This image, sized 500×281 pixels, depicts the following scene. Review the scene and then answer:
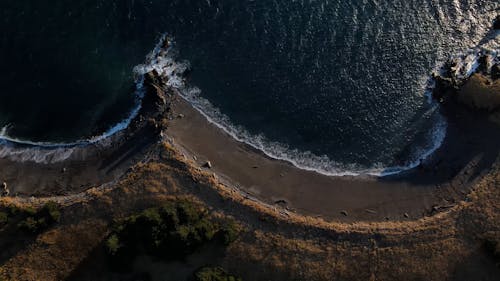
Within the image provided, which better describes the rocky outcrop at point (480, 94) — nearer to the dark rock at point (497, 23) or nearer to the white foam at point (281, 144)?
the white foam at point (281, 144)

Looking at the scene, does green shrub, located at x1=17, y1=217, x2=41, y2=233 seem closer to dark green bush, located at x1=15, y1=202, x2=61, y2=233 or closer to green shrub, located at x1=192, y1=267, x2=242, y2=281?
dark green bush, located at x1=15, y1=202, x2=61, y2=233

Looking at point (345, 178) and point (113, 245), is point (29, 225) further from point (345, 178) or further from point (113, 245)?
point (345, 178)

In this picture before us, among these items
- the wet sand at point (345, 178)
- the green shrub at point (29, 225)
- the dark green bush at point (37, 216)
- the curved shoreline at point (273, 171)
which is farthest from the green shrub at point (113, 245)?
the wet sand at point (345, 178)

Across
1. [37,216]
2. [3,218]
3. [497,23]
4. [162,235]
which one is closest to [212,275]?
[162,235]

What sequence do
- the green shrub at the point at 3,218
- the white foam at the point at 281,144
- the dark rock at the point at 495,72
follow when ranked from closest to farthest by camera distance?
the green shrub at the point at 3,218, the white foam at the point at 281,144, the dark rock at the point at 495,72

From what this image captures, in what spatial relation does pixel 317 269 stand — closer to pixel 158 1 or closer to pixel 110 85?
pixel 110 85

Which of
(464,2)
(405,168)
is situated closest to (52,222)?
(405,168)

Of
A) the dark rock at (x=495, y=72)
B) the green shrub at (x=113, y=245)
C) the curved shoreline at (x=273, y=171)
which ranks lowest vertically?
the green shrub at (x=113, y=245)
